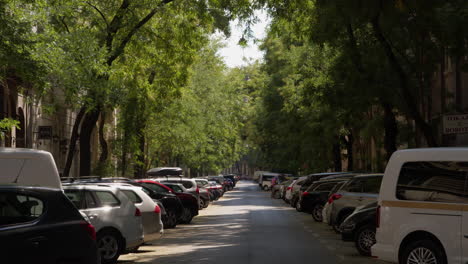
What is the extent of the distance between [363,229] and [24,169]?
7.49 metres

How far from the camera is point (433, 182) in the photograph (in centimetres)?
1152

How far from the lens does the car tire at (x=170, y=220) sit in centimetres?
2464

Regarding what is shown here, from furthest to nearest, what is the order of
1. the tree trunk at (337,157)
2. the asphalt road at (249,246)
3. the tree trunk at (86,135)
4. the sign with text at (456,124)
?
1. the tree trunk at (337,157)
2. the tree trunk at (86,135)
3. the sign with text at (456,124)
4. the asphalt road at (249,246)

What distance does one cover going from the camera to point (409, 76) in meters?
24.7

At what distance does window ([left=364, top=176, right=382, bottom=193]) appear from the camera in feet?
65.7

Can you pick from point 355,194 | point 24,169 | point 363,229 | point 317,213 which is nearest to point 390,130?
point 317,213

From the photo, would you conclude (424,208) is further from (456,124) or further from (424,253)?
(456,124)

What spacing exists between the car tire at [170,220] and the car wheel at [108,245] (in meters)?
9.67

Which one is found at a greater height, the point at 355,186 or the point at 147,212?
the point at 355,186

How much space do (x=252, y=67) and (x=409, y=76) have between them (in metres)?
66.5

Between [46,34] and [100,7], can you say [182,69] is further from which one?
[46,34]

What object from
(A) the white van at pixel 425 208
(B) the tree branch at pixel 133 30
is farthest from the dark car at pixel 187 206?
(A) the white van at pixel 425 208

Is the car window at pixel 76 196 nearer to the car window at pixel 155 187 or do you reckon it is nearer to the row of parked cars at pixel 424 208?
the row of parked cars at pixel 424 208

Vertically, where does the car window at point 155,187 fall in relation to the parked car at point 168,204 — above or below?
above
